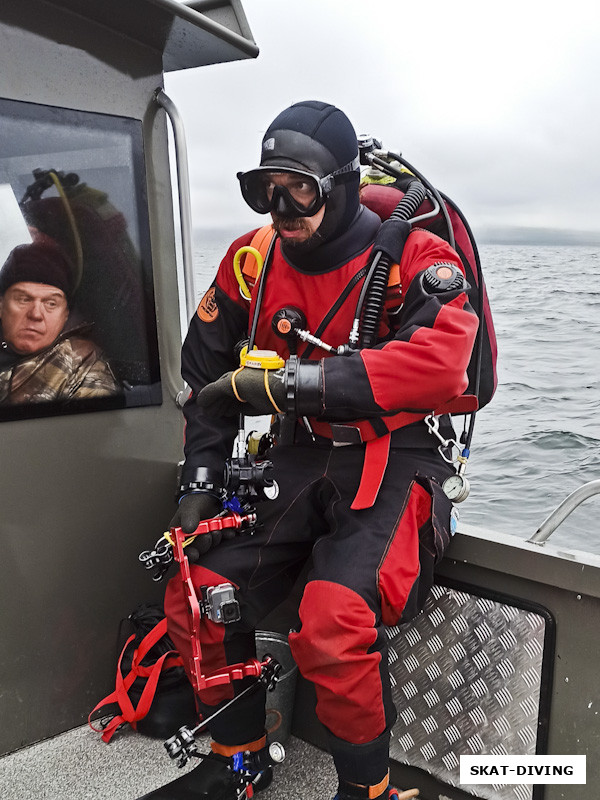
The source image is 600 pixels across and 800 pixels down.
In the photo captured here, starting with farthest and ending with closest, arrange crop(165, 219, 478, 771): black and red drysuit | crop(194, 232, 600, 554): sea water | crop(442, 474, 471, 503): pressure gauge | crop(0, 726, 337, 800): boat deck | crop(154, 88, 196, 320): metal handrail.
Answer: crop(194, 232, 600, 554): sea water, crop(154, 88, 196, 320): metal handrail, crop(0, 726, 337, 800): boat deck, crop(442, 474, 471, 503): pressure gauge, crop(165, 219, 478, 771): black and red drysuit

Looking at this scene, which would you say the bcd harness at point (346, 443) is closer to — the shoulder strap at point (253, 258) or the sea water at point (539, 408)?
the shoulder strap at point (253, 258)

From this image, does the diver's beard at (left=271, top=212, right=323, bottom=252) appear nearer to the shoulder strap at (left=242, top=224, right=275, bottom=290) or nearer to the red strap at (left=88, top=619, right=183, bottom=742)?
the shoulder strap at (left=242, top=224, right=275, bottom=290)

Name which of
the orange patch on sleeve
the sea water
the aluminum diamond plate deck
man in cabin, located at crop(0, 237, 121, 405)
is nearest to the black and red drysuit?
the orange patch on sleeve

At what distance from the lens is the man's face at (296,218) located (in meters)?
1.75

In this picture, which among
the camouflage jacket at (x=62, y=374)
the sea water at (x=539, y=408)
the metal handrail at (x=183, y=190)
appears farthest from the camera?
the sea water at (x=539, y=408)

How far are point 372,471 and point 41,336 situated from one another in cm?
102

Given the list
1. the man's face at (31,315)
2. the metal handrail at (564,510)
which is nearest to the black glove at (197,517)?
the man's face at (31,315)

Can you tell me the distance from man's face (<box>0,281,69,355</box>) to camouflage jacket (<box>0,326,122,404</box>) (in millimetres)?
30

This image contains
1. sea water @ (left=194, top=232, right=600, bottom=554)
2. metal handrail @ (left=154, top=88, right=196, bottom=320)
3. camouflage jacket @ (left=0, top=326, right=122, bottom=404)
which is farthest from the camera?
sea water @ (left=194, top=232, right=600, bottom=554)

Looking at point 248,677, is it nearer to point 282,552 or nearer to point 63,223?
point 282,552

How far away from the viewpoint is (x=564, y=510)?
163 centimetres

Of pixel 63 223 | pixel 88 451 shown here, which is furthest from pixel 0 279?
pixel 88 451

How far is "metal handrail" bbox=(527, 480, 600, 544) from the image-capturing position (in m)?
1.58

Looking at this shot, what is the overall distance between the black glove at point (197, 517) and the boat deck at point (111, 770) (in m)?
0.66
